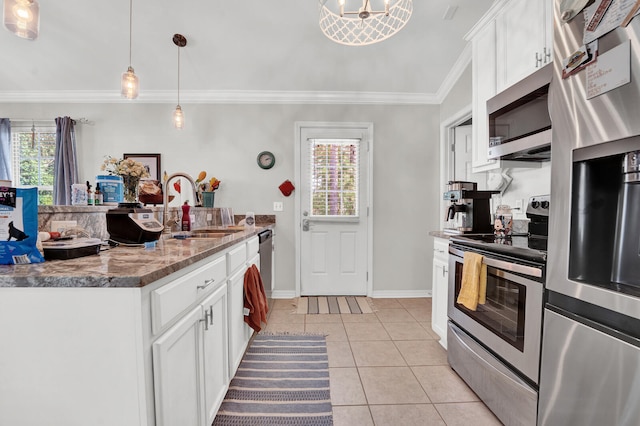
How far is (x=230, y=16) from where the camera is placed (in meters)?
2.53

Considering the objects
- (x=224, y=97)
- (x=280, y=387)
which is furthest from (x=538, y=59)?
(x=224, y=97)

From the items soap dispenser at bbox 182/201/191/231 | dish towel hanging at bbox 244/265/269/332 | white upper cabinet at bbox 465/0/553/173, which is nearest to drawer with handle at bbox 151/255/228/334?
dish towel hanging at bbox 244/265/269/332

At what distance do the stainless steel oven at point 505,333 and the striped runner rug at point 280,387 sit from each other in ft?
2.80

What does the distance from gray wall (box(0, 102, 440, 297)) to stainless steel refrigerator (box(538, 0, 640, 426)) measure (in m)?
2.39

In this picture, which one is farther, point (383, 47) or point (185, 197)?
point (185, 197)

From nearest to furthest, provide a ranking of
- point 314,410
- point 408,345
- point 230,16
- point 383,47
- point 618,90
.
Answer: point 618,90 → point 314,410 → point 408,345 → point 230,16 → point 383,47

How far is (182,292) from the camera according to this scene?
→ 1012 millimetres

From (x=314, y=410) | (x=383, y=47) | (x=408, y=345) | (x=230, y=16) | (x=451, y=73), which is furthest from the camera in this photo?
(x=451, y=73)

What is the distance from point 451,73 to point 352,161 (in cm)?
140

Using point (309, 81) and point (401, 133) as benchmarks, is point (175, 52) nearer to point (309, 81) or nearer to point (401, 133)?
point (309, 81)

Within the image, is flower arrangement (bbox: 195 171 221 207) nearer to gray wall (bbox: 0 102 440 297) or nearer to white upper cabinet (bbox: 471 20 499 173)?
gray wall (bbox: 0 102 440 297)

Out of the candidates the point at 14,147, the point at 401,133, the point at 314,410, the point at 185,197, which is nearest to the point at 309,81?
the point at 401,133

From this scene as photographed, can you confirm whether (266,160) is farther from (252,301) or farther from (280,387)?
(280,387)

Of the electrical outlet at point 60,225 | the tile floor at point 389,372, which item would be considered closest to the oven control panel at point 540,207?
the tile floor at point 389,372
